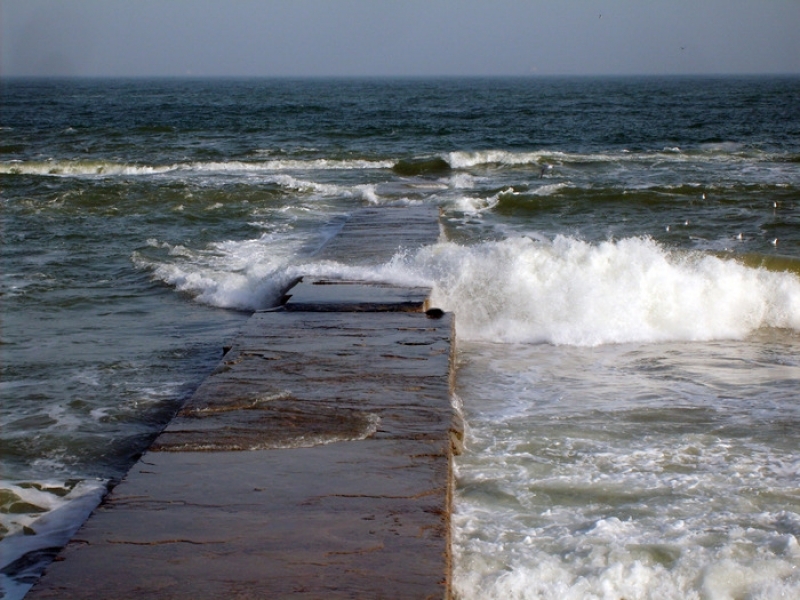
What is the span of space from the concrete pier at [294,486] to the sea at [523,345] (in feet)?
1.35

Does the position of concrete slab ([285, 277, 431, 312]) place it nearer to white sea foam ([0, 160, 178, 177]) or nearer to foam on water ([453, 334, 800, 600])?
foam on water ([453, 334, 800, 600])

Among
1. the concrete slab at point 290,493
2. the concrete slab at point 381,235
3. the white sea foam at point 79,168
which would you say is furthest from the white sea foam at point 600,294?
the white sea foam at point 79,168

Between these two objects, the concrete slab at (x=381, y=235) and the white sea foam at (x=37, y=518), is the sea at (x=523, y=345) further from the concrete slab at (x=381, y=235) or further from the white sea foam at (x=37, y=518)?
the concrete slab at (x=381, y=235)

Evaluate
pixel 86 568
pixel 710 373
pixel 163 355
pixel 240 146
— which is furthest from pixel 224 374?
pixel 240 146

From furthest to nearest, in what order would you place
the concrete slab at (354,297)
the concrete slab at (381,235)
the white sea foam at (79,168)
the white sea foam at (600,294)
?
1. the white sea foam at (79,168)
2. the concrete slab at (381,235)
3. the white sea foam at (600,294)
4. the concrete slab at (354,297)

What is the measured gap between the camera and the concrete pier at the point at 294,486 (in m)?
3.68

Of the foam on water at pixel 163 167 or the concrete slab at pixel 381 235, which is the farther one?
the foam on water at pixel 163 167

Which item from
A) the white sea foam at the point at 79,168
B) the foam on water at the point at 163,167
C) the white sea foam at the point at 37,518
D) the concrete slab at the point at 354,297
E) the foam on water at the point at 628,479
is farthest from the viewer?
the foam on water at the point at 163,167

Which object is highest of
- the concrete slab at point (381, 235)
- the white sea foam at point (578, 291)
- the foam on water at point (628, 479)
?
the concrete slab at point (381, 235)

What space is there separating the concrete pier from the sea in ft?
1.35

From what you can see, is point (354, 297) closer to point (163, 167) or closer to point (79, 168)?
point (163, 167)

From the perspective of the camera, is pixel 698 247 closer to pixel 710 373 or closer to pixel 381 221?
pixel 381 221

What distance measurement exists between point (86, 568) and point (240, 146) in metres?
26.8

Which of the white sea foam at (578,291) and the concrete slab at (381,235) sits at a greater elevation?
the concrete slab at (381,235)
